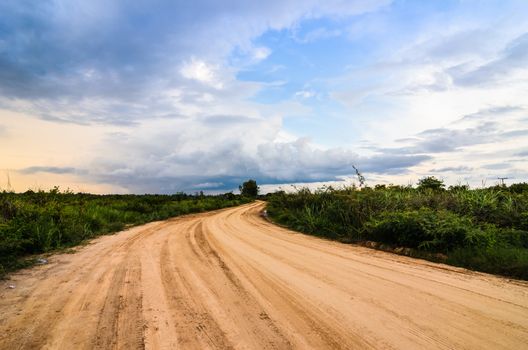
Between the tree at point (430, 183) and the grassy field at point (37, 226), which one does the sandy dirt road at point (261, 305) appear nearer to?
the grassy field at point (37, 226)

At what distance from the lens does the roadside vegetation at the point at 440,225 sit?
24.7ft

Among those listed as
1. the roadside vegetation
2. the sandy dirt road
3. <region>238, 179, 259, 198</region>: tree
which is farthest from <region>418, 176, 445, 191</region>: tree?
<region>238, 179, 259, 198</region>: tree

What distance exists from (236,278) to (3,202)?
9.28 m

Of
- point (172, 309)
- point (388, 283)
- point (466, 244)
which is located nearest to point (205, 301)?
point (172, 309)

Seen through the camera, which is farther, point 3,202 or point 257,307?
point 3,202

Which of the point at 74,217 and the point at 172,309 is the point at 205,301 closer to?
the point at 172,309

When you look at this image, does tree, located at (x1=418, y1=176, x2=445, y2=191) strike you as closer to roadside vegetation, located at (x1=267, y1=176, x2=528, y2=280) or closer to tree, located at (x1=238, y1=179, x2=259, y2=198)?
roadside vegetation, located at (x1=267, y1=176, x2=528, y2=280)

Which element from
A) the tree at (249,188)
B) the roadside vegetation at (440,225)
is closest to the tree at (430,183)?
the roadside vegetation at (440,225)

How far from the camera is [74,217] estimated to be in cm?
1364

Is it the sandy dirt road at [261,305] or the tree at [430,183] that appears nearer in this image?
the sandy dirt road at [261,305]

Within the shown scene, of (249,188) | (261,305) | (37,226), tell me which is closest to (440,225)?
(261,305)

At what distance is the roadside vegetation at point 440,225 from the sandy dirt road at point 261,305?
3.04 feet

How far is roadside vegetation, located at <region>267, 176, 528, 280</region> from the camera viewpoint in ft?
24.7

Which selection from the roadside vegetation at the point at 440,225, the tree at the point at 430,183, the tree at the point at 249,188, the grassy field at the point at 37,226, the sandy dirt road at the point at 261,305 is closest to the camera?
the sandy dirt road at the point at 261,305
